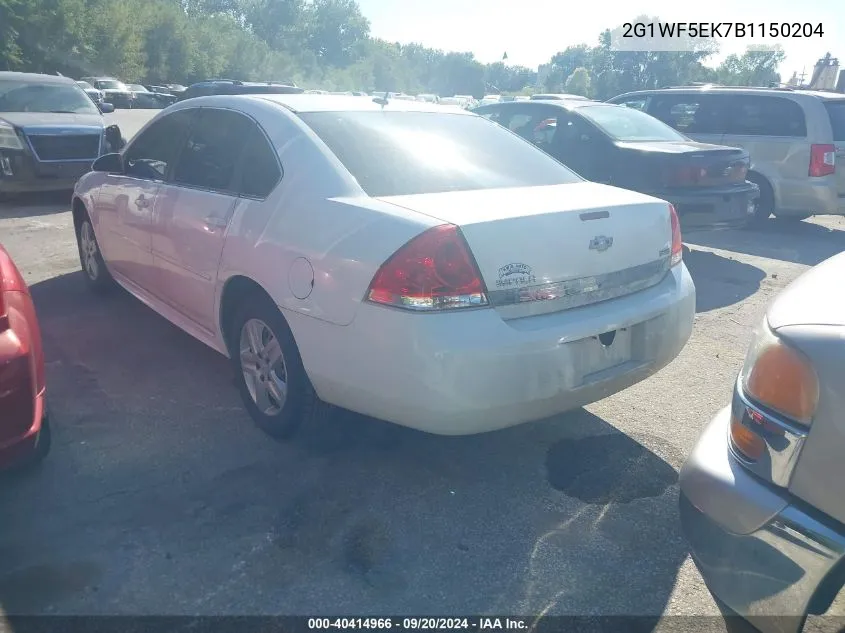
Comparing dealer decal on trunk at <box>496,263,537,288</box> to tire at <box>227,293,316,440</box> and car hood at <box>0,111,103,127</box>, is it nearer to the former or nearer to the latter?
tire at <box>227,293,316,440</box>

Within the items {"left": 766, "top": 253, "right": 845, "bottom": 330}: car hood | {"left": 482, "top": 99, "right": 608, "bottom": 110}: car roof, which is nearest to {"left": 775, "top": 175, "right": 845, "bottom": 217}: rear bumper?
{"left": 482, "top": 99, "right": 608, "bottom": 110}: car roof

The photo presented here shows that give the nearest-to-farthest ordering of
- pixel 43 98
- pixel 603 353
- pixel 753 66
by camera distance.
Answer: pixel 603 353 → pixel 43 98 → pixel 753 66

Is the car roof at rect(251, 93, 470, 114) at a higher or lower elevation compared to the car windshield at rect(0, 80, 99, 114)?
lower

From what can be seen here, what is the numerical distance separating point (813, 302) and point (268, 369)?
2344mm

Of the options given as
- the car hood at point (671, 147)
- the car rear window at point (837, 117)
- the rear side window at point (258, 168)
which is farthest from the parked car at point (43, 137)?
the car rear window at point (837, 117)

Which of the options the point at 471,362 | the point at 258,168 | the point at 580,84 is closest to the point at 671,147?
the point at 258,168

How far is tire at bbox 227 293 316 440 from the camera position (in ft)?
10.5

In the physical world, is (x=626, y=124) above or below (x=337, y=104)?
below

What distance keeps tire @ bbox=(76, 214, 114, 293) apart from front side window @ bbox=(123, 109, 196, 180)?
92cm

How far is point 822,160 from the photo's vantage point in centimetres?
852

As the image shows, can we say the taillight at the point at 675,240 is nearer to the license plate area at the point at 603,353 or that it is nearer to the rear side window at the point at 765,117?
the license plate area at the point at 603,353

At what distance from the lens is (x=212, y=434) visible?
3527mm

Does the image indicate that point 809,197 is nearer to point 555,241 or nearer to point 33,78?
point 555,241

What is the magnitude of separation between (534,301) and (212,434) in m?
1.77
